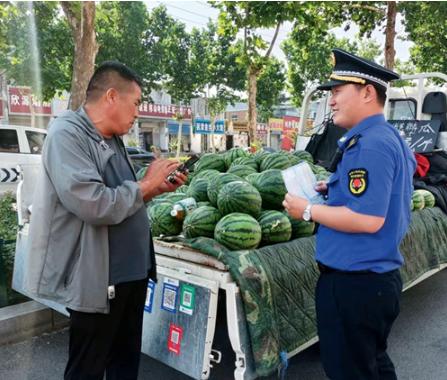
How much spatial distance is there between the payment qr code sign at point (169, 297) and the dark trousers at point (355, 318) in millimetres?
937

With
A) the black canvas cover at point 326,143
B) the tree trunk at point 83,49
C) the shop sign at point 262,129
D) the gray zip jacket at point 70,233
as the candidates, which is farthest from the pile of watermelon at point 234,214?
the shop sign at point 262,129

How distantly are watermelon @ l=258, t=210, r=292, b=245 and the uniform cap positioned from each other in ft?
4.12

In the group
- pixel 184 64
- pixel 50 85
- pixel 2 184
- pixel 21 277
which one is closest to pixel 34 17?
pixel 50 85

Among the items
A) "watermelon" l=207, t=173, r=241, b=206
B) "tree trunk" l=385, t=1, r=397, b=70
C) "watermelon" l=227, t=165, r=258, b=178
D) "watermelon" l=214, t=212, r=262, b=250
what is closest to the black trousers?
"watermelon" l=214, t=212, r=262, b=250

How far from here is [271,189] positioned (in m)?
3.58

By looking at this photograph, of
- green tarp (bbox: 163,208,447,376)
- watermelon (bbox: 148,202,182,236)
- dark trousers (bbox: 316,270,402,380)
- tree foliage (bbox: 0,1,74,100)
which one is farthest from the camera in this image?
tree foliage (bbox: 0,1,74,100)

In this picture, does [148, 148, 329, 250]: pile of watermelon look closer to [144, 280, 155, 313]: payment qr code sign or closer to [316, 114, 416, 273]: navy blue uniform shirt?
[144, 280, 155, 313]: payment qr code sign

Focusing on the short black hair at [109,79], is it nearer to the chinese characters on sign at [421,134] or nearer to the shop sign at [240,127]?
the chinese characters on sign at [421,134]

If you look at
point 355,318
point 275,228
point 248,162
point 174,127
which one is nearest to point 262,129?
point 174,127

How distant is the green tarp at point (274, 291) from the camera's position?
8.36 feet

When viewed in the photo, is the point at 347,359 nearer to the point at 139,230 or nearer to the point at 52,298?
the point at 139,230

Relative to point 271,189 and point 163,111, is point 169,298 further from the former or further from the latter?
point 163,111

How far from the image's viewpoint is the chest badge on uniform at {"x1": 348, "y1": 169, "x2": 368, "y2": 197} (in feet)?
6.46

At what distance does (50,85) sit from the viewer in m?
16.5
